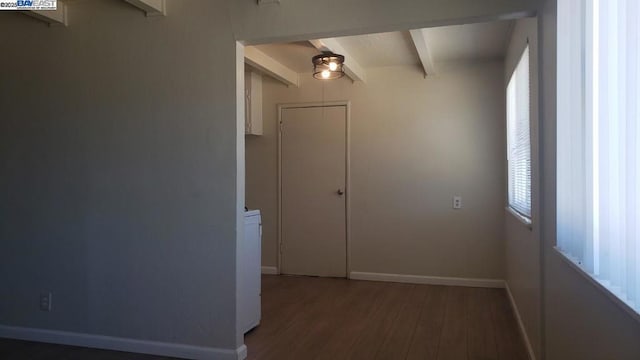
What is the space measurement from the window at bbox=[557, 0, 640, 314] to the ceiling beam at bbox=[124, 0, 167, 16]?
2298 mm

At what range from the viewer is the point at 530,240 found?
281 centimetres

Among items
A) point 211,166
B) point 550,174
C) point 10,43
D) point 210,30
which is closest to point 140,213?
point 211,166

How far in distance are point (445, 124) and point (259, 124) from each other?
2091 mm

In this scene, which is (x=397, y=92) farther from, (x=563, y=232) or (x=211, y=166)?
(x=563, y=232)

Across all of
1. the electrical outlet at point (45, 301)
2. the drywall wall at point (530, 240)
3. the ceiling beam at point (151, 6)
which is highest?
the ceiling beam at point (151, 6)

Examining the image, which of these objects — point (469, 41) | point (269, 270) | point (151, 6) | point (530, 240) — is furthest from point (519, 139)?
point (269, 270)

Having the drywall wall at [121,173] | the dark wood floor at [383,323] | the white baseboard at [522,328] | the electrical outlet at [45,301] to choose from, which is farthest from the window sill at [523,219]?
the electrical outlet at [45,301]

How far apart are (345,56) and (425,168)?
57.1 inches

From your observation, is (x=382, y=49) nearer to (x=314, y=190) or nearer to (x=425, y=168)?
(x=425, y=168)

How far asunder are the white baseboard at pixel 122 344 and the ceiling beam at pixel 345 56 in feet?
7.76

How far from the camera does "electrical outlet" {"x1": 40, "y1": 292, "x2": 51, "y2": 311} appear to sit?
3186mm

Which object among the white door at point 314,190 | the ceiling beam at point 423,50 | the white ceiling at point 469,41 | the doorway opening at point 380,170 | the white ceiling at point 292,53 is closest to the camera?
the ceiling beam at point 423,50

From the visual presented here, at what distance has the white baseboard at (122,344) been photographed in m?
2.85

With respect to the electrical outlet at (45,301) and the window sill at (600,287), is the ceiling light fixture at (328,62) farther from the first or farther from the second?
the electrical outlet at (45,301)
